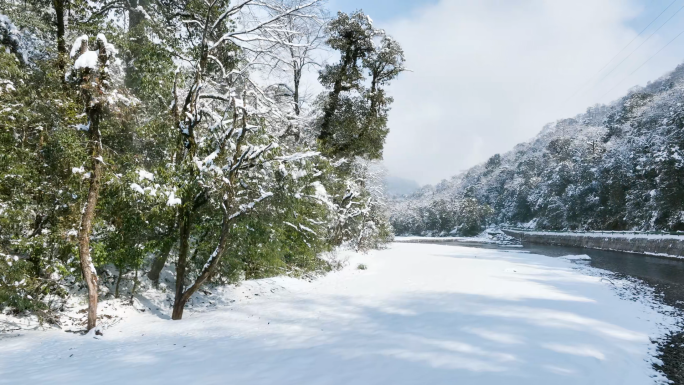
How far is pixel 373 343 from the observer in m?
6.16

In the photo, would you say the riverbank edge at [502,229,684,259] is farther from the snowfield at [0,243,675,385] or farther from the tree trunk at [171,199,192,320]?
the tree trunk at [171,199,192,320]

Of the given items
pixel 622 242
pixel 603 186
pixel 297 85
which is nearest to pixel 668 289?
pixel 297 85

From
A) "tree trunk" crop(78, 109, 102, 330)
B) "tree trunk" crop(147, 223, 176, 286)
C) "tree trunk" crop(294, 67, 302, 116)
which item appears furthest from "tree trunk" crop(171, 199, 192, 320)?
"tree trunk" crop(294, 67, 302, 116)

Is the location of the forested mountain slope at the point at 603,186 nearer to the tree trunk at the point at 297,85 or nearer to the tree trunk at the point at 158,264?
the tree trunk at the point at 297,85

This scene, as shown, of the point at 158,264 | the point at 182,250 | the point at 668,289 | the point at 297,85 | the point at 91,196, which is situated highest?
the point at 297,85

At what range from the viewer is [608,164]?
4428 centimetres

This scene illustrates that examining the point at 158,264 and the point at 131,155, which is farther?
the point at 158,264

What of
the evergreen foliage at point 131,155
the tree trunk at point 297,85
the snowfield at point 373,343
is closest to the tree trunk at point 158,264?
the evergreen foliage at point 131,155

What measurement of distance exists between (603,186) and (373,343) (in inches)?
2055

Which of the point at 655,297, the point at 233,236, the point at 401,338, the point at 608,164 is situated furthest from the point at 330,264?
the point at 608,164

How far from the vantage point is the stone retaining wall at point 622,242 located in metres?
26.2

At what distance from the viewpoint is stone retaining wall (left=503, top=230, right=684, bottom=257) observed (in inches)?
1032

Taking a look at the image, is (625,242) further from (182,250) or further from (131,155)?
(131,155)

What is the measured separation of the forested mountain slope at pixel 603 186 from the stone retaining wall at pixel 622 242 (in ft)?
14.7
